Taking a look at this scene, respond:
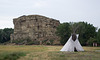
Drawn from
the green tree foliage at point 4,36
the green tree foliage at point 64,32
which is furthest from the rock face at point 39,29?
the green tree foliage at point 64,32

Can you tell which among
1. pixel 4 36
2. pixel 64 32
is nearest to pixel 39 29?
pixel 64 32

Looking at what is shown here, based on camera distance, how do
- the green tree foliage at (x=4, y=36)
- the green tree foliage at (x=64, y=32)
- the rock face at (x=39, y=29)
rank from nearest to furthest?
1. the green tree foliage at (x=64, y=32)
2. the rock face at (x=39, y=29)
3. the green tree foliage at (x=4, y=36)

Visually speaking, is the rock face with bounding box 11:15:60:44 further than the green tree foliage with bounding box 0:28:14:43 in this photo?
No

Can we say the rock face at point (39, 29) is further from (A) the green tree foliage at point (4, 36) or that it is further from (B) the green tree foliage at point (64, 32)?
(B) the green tree foliage at point (64, 32)

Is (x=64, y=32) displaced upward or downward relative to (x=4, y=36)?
upward

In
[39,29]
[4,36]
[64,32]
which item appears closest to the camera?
[64,32]

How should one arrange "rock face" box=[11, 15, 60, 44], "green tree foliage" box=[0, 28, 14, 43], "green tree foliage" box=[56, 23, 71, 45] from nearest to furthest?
"green tree foliage" box=[56, 23, 71, 45] → "rock face" box=[11, 15, 60, 44] → "green tree foliage" box=[0, 28, 14, 43]

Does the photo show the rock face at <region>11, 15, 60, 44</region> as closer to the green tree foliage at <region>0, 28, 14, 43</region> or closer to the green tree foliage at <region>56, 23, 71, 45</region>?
the green tree foliage at <region>0, 28, 14, 43</region>

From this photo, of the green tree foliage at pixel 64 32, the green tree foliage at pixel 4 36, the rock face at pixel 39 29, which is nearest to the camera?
the green tree foliage at pixel 64 32

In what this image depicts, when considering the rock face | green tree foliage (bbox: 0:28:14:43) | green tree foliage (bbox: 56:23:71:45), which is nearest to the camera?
green tree foliage (bbox: 56:23:71:45)

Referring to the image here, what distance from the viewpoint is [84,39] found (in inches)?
1938

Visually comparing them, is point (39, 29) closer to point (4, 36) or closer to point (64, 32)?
point (64, 32)

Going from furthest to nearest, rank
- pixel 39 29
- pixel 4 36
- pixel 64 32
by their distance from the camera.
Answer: pixel 4 36
pixel 39 29
pixel 64 32

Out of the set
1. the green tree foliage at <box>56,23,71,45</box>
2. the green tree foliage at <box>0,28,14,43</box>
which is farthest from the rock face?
the green tree foliage at <box>56,23,71,45</box>
